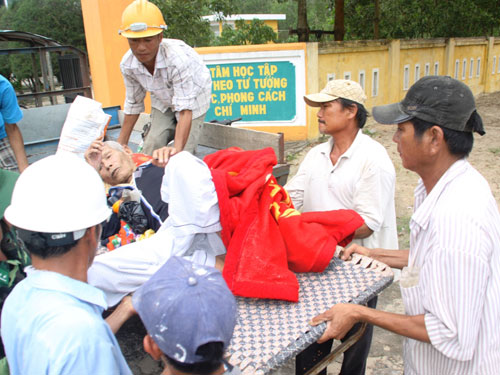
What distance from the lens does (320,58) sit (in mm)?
8422

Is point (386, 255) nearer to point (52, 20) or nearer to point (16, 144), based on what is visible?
point (16, 144)

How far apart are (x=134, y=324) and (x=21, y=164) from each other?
213 cm

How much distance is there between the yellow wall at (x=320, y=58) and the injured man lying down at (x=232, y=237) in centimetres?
620

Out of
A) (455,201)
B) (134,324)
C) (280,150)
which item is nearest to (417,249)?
(455,201)

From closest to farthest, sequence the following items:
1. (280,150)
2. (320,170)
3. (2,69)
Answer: (320,170) → (280,150) → (2,69)

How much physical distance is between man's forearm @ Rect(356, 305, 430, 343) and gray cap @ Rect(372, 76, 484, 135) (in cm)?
64

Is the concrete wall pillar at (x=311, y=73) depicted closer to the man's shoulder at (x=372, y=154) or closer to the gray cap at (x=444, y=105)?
the man's shoulder at (x=372, y=154)

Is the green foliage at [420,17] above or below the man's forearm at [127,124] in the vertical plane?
above

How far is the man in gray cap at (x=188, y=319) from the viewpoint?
3.22 ft

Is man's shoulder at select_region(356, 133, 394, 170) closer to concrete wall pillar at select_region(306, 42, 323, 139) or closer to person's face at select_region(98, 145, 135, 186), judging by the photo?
person's face at select_region(98, 145, 135, 186)

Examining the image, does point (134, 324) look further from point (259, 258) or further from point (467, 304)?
point (467, 304)

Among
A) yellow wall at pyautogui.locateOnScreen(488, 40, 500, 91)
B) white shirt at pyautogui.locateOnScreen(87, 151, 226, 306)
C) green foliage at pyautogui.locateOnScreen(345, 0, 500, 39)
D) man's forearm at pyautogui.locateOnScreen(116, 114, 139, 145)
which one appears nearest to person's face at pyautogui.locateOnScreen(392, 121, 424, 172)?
white shirt at pyautogui.locateOnScreen(87, 151, 226, 306)

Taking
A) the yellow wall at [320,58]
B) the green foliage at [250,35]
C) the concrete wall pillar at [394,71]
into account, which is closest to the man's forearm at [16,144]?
the yellow wall at [320,58]

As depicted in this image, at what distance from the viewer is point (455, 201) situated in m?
1.36
